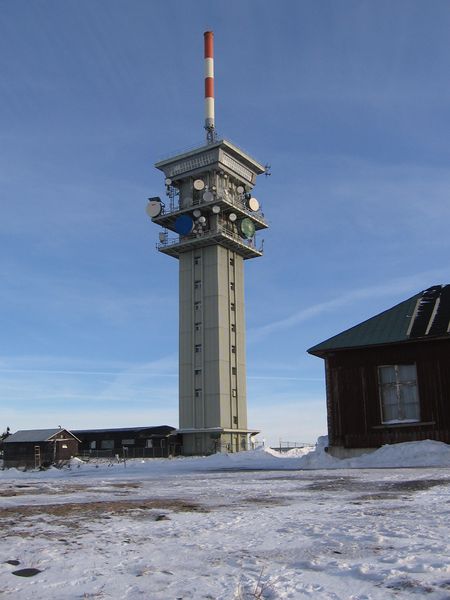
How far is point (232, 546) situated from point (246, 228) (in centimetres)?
6368

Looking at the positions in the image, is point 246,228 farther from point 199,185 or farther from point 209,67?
point 209,67

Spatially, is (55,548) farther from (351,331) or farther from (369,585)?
(351,331)

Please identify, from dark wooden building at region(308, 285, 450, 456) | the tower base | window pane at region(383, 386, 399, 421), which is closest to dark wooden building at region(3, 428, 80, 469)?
the tower base

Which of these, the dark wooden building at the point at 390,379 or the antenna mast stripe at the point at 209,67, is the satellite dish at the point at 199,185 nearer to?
the antenna mast stripe at the point at 209,67

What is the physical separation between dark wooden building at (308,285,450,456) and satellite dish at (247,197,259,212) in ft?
143

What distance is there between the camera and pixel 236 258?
2761 inches

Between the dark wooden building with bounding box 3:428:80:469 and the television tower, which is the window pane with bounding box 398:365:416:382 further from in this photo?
the dark wooden building with bounding box 3:428:80:469

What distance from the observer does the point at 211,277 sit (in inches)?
2598

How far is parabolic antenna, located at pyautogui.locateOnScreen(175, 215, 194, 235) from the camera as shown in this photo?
66.7 m

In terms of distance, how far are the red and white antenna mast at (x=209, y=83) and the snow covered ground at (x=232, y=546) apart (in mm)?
65044

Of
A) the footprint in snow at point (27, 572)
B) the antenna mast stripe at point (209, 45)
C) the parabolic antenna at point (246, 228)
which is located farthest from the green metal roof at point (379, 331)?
the antenna mast stripe at point (209, 45)

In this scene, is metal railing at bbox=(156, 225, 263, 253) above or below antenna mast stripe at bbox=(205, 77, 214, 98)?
below

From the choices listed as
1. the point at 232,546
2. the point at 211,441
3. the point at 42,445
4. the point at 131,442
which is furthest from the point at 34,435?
the point at 232,546

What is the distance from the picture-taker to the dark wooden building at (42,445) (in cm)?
6962
